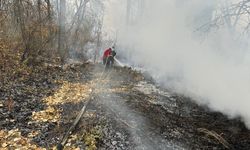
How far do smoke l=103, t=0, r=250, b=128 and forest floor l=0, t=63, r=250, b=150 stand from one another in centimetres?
121

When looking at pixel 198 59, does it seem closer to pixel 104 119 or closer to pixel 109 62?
pixel 109 62

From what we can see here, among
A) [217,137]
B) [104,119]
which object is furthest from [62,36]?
[217,137]

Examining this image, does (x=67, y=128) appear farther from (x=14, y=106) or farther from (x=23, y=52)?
(x=23, y=52)

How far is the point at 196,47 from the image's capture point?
52.5ft

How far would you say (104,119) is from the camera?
7.62 metres

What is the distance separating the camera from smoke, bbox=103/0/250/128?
1119 centimetres

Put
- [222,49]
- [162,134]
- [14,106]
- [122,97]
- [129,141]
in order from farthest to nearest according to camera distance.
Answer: [222,49] → [122,97] → [14,106] → [162,134] → [129,141]

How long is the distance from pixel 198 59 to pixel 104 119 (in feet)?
31.0

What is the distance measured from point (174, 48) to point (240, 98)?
30.7 ft

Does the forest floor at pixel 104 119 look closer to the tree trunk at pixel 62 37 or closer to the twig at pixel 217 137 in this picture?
the twig at pixel 217 137

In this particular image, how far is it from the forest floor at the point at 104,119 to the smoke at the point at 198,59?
3.98 ft

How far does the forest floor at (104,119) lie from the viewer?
6.47 meters

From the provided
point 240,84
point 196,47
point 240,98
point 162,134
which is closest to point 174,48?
point 196,47

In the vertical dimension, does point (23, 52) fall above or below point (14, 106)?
above
